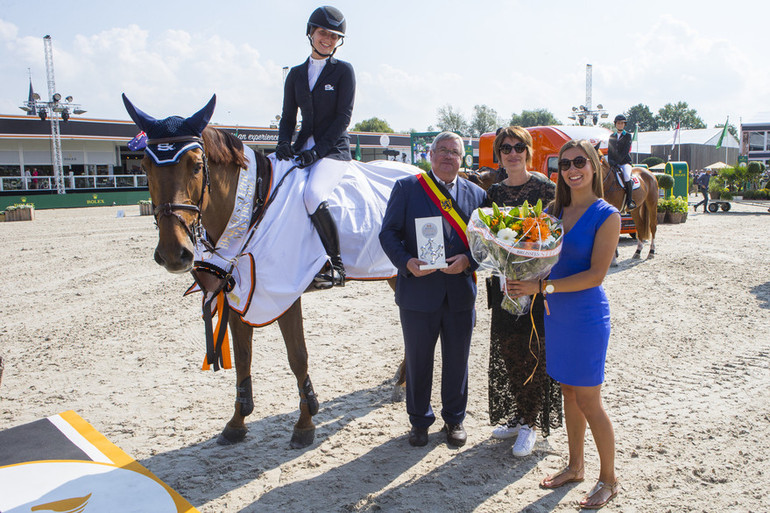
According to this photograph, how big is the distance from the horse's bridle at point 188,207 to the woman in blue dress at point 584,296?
70.6 inches

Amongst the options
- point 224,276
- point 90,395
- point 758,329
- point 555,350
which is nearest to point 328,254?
point 224,276

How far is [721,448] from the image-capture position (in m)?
3.41

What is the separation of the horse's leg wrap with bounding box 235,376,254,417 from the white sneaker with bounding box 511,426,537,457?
1870 millimetres

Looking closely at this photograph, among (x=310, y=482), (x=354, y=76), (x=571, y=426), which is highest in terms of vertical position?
(x=354, y=76)

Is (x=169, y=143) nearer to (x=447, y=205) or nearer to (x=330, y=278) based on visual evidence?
(x=330, y=278)

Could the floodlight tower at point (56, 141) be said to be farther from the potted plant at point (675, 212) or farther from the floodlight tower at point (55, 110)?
the potted plant at point (675, 212)

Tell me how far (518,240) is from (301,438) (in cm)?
214

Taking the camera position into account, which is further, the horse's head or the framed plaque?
the framed plaque

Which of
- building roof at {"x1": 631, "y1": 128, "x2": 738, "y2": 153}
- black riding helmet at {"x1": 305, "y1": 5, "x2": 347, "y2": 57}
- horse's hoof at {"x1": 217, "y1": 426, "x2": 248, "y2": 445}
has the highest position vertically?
building roof at {"x1": 631, "y1": 128, "x2": 738, "y2": 153}

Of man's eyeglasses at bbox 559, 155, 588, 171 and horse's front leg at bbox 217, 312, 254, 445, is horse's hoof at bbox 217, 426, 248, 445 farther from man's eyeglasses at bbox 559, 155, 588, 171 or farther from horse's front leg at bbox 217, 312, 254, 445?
man's eyeglasses at bbox 559, 155, 588, 171

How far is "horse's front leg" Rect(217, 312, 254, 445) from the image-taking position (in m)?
3.74

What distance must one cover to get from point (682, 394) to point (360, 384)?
8.89 ft

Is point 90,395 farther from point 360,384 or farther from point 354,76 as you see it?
point 354,76

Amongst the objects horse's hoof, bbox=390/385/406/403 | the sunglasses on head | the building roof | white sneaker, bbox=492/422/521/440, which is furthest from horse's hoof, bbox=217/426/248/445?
the building roof
